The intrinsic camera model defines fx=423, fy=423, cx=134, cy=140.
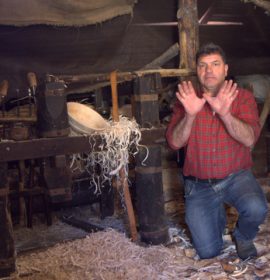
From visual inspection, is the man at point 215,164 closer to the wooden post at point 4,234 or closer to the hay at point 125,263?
the hay at point 125,263

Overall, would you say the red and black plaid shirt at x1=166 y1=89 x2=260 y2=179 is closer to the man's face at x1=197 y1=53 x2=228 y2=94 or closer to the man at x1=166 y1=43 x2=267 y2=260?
the man at x1=166 y1=43 x2=267 y2=260

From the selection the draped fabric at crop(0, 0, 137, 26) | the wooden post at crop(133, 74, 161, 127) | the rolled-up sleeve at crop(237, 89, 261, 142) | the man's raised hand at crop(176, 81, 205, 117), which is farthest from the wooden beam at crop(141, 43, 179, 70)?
the man's raised hand at crop(176, 81, 205, 117)

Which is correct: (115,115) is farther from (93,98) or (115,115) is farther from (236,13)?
(236,13)

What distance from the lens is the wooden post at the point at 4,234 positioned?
2945 mm

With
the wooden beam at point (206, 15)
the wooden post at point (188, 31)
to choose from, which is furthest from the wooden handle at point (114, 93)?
the wooden beam at point (206, 15)

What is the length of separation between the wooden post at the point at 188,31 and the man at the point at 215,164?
0.92m

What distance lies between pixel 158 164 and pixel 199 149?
385 millimetres

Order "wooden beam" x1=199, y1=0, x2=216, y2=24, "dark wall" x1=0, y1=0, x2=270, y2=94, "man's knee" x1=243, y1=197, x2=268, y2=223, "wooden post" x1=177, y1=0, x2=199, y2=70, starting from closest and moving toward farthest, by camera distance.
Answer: "man's knee" x1=243, y1=197, x2=268, y2=223 < "dark wall" x1=0, y1=0, x2=270, y2=94 < "wooden post" x1=177, y1=0, x2=199, y2=70 < "wooden beam" x1=199, y1=0, x2=216, y2=24

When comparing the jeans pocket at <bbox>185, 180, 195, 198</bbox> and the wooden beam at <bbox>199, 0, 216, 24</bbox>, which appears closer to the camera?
the jeans pocket at <bbox>185, 180, 195, 198</bbox>

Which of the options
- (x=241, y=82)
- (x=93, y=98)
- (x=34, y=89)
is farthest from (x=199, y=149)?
(x=241, y=82)

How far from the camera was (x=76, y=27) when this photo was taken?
389 cm

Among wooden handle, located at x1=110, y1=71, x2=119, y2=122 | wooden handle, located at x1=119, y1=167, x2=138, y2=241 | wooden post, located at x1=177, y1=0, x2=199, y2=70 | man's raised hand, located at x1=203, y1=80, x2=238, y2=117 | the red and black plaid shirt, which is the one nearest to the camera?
man's raised hand, located at x1=203, y1=80, x2=238, y2=117

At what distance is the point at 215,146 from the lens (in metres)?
3.19

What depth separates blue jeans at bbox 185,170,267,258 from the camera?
122 inches
